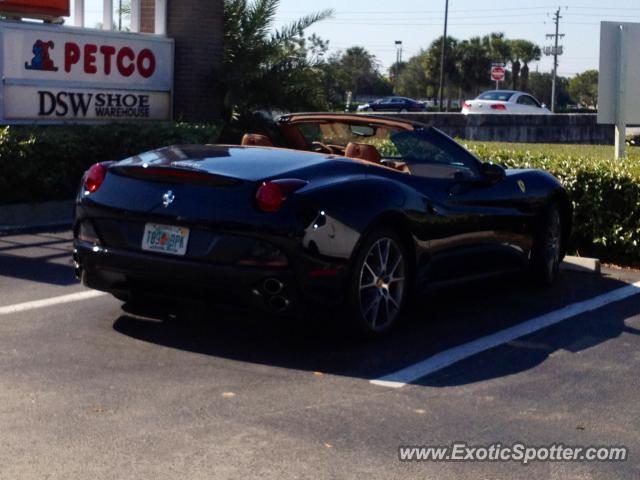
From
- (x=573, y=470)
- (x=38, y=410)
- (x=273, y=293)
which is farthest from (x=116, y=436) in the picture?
(x=573, y=470)

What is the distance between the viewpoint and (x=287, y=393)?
5.51 m

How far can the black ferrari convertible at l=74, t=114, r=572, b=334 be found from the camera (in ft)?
20.0

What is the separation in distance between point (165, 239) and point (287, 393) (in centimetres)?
129

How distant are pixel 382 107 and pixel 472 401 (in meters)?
53.3

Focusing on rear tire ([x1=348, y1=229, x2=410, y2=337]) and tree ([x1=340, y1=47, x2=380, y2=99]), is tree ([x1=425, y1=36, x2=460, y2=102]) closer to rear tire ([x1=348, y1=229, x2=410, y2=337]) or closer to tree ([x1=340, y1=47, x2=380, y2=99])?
tree ([x1=340, y1=47, x2=380, y2=99])

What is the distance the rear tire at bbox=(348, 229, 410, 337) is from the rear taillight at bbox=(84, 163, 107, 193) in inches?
64.8

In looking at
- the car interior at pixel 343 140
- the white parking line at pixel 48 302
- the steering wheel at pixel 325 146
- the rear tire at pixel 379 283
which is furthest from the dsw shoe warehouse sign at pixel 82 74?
the rear tire at pixel 379 283

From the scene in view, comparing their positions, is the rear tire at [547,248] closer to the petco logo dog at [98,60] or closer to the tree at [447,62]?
the petco logo dog at [98,60]

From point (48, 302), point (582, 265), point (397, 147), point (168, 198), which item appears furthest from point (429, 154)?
point (48, 302)

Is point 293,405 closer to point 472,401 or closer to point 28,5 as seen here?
point 472,401

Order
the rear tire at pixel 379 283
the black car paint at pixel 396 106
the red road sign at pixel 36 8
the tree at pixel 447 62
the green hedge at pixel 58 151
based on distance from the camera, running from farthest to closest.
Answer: the tree at pixel 447 62
the black car paint at pixel 396 106
the red road sign at pixel 36 8
the green hedge at pixel 58 151
the rear tire at pixel 379 283

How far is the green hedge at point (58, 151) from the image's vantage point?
11.0 meters

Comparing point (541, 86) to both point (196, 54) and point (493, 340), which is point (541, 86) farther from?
point (493, 340)

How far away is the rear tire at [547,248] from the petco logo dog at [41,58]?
7.09 m
